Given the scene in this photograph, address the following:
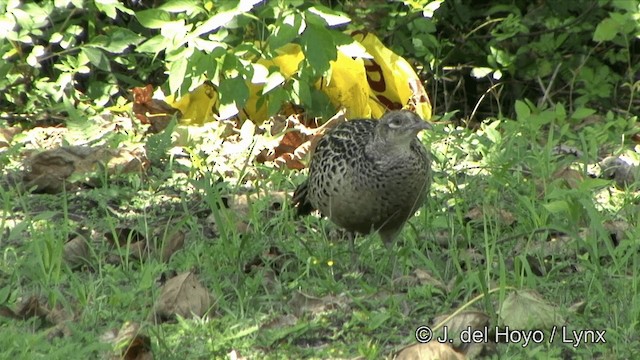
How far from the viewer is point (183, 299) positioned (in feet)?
13.6

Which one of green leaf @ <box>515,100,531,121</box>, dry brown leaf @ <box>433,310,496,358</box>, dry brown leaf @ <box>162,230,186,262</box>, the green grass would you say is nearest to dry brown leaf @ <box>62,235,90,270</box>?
the green grass

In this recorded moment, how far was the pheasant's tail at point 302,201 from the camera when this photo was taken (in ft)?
17.5

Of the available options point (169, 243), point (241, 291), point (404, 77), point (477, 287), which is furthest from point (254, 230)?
point (404, 77)

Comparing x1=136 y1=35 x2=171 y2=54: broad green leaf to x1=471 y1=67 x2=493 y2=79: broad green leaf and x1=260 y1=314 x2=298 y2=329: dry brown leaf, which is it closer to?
x1=471 y1=67 x2=493 y2=79: broad green leaf

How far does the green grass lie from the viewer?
3.87 m

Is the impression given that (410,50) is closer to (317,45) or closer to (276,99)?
(276,99)

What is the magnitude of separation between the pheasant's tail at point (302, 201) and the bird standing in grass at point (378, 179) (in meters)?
0.25

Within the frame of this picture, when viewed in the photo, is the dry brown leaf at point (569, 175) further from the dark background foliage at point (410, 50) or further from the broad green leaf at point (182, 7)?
the broad green leaf at point (182, 7)

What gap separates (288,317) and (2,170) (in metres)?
2.53

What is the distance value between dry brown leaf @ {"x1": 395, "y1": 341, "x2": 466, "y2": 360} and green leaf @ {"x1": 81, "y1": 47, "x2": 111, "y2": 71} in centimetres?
402

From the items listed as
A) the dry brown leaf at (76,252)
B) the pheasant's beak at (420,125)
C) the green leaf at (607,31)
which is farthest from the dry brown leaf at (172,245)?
the green leaf at (607,31)

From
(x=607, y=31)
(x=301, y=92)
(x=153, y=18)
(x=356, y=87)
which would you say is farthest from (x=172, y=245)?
(x=607, y=31)

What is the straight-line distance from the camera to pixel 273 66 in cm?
665

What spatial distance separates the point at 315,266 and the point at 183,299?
61cm
